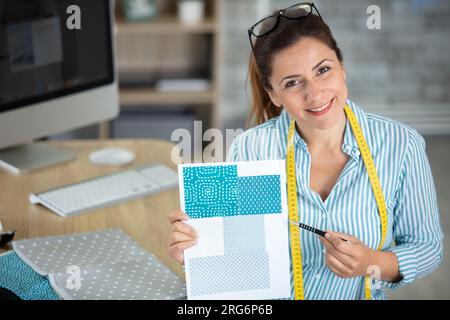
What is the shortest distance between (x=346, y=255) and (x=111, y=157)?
0.87 metres

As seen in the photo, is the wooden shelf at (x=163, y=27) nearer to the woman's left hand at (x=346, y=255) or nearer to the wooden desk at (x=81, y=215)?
the wooden desk at (x=81, y=215)

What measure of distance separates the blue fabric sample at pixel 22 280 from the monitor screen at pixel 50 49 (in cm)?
41

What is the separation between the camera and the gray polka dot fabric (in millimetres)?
1182

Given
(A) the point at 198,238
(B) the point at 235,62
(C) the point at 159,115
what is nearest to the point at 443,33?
(B) the point at 235,62

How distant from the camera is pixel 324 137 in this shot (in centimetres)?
104

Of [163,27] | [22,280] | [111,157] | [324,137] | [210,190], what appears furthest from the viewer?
[163,27]

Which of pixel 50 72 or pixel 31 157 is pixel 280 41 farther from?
pixel 31 157

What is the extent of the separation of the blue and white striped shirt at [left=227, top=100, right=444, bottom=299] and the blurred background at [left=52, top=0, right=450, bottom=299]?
1655 millimetres

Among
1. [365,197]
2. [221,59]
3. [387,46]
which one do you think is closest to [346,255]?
[365,197]

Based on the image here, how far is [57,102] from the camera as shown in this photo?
1.67 meters

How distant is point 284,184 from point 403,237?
23 centimetres

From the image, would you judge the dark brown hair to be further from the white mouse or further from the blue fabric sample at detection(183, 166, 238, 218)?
the white mouse

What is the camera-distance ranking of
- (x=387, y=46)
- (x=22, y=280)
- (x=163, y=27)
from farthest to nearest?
(x=387, y=46)
(x=163, y=27)
(x=22, y=280)
